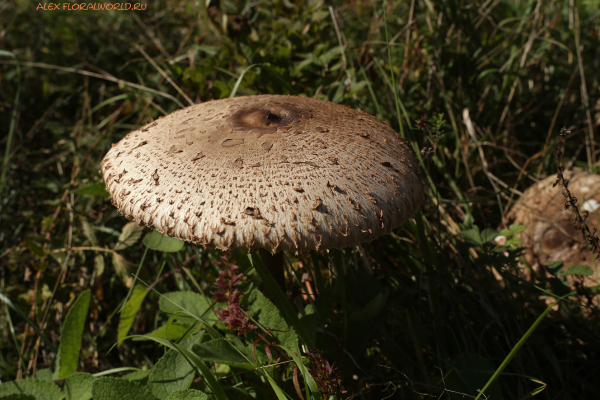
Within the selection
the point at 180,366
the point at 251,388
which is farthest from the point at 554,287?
the point at 180,366

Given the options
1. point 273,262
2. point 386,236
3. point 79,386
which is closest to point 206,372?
point 273,262

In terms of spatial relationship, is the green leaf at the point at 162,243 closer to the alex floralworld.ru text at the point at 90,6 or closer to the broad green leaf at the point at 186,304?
the broad green leaf at the point at 186,304

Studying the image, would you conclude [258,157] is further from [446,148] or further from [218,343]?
[446,148]

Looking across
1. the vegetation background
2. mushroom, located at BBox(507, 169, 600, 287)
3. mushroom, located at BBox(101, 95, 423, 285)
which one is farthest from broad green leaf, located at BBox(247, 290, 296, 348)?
mushroom, located at BBox(507, 169, 600, 287)

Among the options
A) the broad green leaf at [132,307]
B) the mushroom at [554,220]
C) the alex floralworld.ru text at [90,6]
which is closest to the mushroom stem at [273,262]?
the broad green leaf at [132,307]

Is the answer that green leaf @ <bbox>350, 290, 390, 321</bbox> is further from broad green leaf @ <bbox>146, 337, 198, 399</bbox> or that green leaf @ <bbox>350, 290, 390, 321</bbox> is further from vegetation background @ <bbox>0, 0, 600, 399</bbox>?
broad green leaf @ <bbox>146, 337, 198, 399</bbox>

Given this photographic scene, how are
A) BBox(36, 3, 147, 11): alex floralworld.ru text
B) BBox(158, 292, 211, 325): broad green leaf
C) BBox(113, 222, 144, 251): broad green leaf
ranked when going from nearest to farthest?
BBox(158, 292, 211, 325): broad green leaf
BBox(113, 222, 144, 251): broad green leaf
BBox(36, 3, 147, 11): alex floralworld.ru text
